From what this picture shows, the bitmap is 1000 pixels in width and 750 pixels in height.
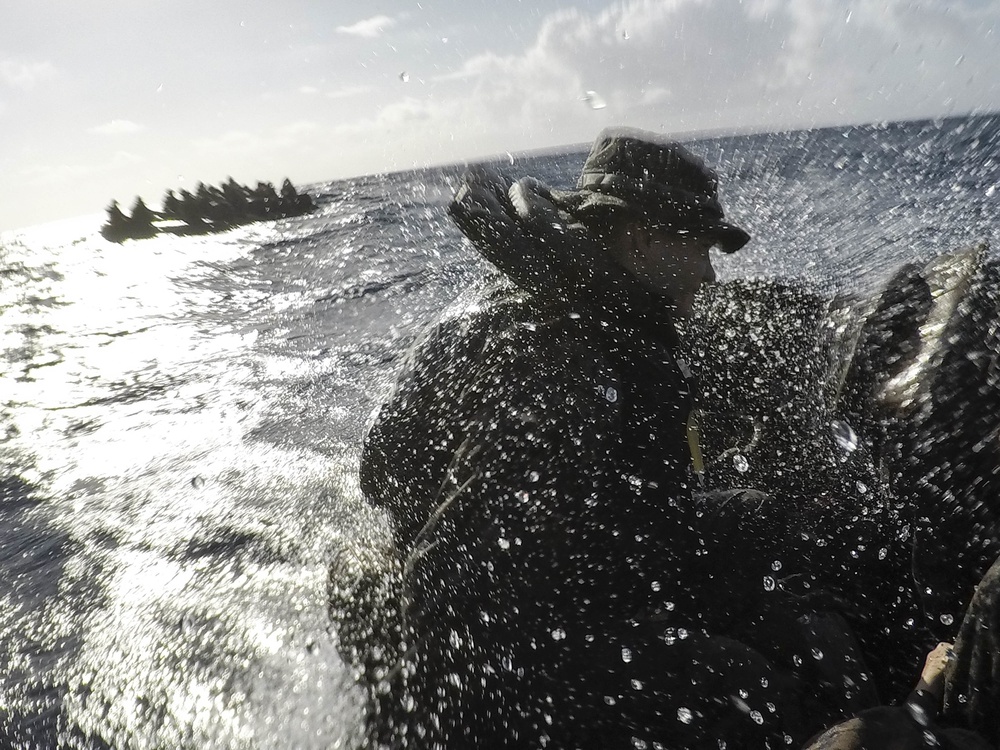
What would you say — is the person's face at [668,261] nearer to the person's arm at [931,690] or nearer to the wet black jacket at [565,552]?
the wet black jacket at [565,552]

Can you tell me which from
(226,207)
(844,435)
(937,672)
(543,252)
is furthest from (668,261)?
(226,207)

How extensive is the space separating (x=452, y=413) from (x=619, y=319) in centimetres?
60

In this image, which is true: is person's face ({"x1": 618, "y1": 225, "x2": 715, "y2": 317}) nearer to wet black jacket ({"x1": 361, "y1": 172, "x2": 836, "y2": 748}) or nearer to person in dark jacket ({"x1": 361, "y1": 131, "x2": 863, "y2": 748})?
person in dark jacket ({"x1": 361, "y1": 131, "x2": 863, "y2": 748})

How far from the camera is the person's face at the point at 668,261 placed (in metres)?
1.93

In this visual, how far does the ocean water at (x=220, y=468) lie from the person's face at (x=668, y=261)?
54 centimetres

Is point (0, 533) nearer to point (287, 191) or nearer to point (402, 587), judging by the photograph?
point (402, 587)

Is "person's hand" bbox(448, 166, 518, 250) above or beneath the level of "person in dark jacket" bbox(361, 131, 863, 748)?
above

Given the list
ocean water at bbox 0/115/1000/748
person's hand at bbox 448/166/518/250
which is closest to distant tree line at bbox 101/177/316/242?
ocean water at bbox 0/115/1000/748

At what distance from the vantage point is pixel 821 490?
6.80ft

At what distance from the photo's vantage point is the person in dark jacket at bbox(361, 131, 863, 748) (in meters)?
1.61

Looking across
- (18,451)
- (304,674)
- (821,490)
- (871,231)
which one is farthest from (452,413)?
(871,231)

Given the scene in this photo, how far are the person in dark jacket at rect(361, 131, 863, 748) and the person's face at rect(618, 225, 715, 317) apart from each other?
0.05m

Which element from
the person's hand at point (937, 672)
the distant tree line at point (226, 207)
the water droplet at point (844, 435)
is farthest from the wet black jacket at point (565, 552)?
the distant tree line at point (226, 207)

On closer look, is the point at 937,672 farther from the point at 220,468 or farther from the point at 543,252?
the point at 220,468
